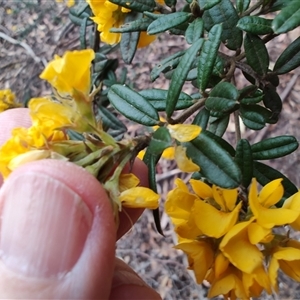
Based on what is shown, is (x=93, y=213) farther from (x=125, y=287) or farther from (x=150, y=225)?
(x=150, y=225)

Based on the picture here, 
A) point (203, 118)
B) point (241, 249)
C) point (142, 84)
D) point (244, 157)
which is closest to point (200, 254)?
point (241, 249)

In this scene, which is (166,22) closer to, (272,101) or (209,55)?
(209,55)

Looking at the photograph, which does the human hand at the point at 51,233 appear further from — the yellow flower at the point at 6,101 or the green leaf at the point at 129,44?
the yellow flower at the point at 6,101

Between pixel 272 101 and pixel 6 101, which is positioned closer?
pixel 272 101

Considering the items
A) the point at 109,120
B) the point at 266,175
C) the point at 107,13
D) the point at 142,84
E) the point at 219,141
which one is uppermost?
the point at 107,13

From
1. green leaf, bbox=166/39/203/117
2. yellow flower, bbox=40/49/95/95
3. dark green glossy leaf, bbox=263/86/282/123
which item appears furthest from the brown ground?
yellow flower, bbox=40/49/95/95

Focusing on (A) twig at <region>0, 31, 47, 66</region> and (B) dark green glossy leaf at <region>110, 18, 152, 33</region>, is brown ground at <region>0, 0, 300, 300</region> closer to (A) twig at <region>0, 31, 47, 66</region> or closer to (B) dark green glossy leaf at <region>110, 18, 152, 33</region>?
(A) twig at <region>0, 31, 47, 66</region>
